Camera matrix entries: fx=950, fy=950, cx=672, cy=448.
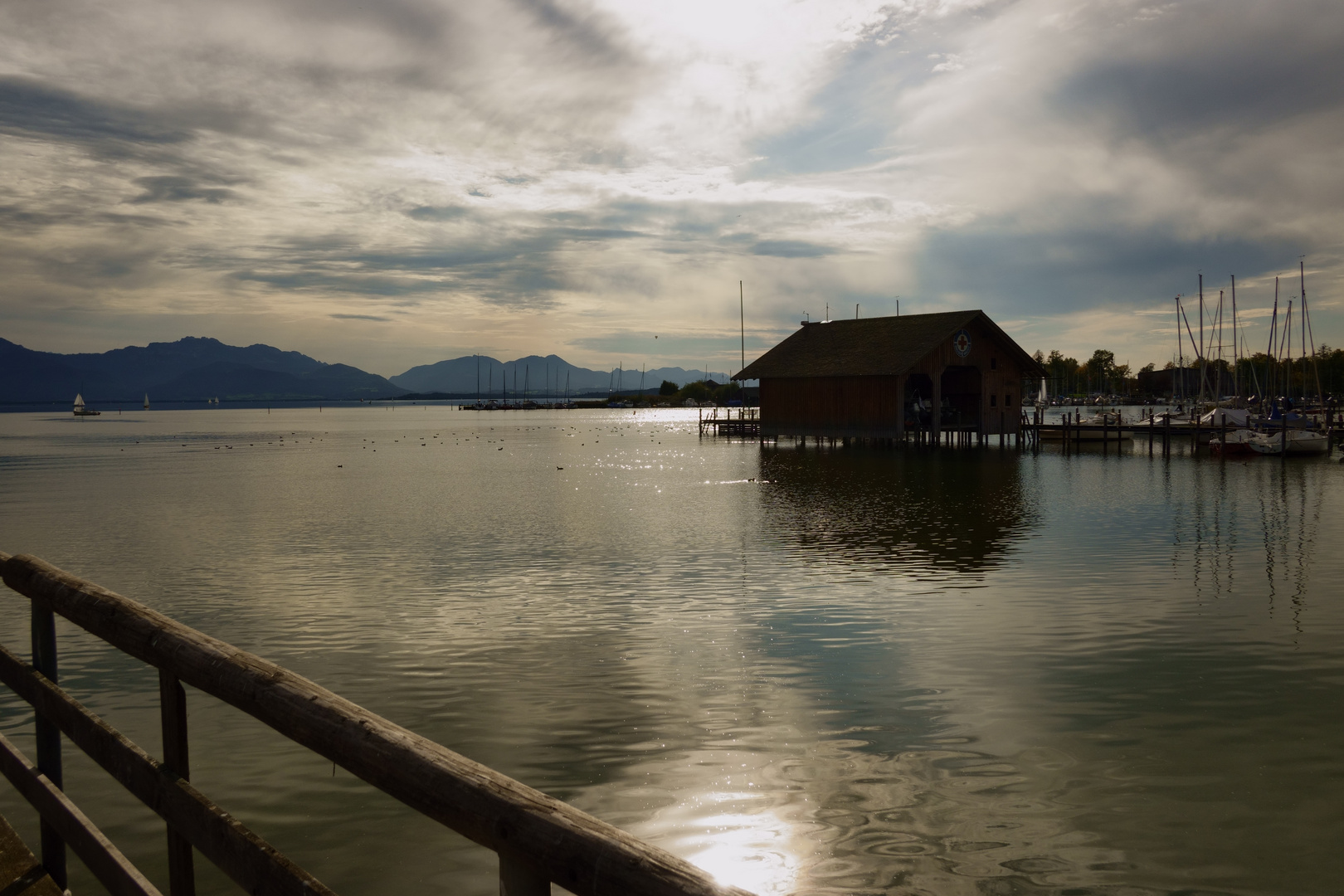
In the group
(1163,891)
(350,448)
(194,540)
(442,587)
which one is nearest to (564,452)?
(350,448)

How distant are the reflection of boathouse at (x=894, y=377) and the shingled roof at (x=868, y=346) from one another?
0.07 meters

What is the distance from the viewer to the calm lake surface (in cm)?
740

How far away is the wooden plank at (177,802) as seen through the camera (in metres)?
3.25

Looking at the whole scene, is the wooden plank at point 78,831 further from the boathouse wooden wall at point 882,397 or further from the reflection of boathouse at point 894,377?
the boathouse wooden wall at point 882,397

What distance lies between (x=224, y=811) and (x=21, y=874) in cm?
239

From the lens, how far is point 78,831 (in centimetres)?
463

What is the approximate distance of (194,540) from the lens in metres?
25.3

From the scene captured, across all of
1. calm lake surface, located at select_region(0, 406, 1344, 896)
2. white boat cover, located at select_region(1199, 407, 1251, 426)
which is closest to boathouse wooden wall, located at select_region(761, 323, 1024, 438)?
white boat cover, located at select_region(1199, 407, 1251, 426)

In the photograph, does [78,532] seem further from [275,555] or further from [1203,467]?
[1203,467]

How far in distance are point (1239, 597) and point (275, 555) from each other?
2018 centimetres

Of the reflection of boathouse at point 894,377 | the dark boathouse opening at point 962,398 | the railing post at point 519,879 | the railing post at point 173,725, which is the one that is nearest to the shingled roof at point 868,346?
the reflection of boathouse at point 894,377

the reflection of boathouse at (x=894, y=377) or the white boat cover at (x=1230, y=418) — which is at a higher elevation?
the reflection of boathouse at (x=894, y=377)

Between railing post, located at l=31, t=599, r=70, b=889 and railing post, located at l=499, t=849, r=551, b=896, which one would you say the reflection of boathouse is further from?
railing post, located at l=499, t=849, r=551, b=896

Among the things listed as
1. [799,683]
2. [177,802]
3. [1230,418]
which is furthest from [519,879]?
[1230,418]
